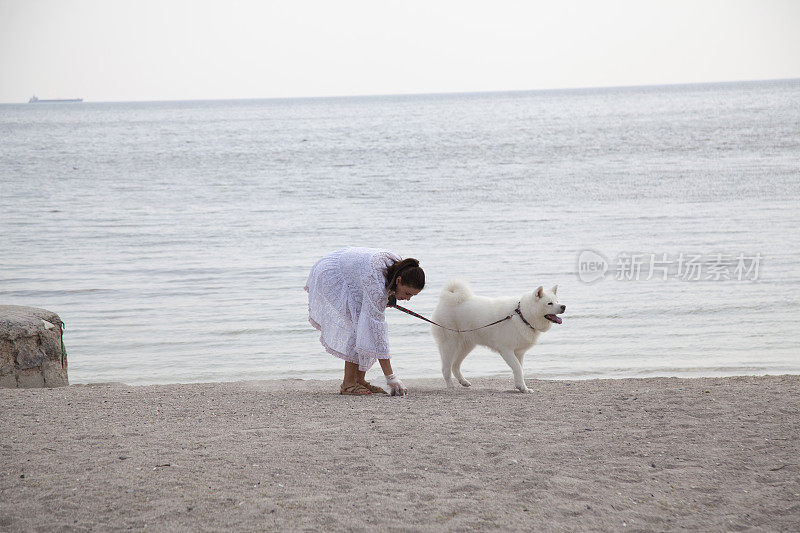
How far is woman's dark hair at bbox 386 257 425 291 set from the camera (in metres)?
5.82

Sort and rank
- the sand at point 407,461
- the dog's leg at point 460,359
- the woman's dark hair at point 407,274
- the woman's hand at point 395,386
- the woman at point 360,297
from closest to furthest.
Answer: the sand at point 407,461 → the woman's dark hair at point 407,274 → the woman at point 360,297 → the woman's hand at point 395,386 → the dog's leg at point 460,359

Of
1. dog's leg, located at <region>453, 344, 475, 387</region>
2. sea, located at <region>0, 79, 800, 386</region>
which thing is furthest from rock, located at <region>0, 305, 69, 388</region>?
dog's leg, located at <region>453, 344, 475, 387</region>

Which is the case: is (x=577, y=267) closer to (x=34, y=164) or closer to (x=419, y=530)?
(x=419, y=530)

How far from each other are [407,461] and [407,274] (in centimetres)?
177

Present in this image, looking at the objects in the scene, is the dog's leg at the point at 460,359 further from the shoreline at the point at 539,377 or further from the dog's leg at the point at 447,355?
the shoreline at the point at 539,377

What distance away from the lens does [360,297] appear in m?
6.09

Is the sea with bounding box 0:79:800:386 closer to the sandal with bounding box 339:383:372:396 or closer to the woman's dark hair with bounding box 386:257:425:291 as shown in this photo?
the sandal with bounding box 339:383:372:396

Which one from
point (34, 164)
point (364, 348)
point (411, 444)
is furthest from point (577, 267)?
point (34, 164)

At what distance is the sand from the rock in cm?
68

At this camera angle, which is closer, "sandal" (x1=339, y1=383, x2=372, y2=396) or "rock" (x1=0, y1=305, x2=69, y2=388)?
"sandal" (x1=339, y1=383, x2=372, y2=396)

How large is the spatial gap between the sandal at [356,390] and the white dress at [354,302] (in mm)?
340

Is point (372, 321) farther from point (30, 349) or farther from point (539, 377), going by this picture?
point (30, 349)

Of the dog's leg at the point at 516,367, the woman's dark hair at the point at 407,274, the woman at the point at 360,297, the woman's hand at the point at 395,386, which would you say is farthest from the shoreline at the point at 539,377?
the woman's dark hair at the point at 407,274

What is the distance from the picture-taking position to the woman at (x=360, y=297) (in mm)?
5938
